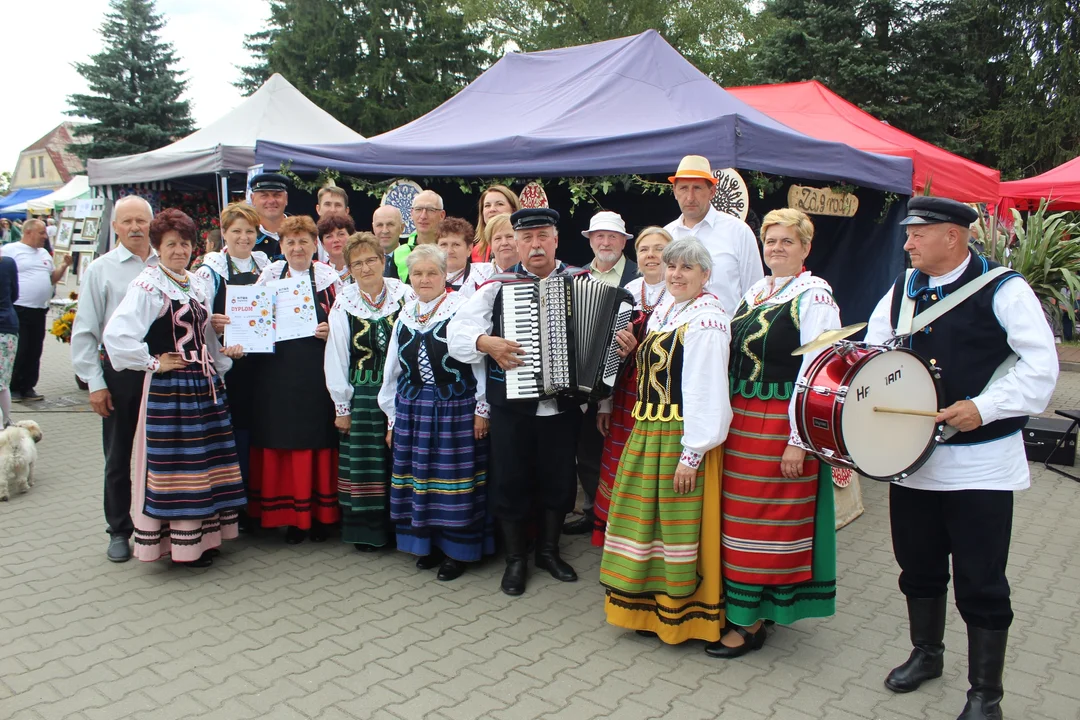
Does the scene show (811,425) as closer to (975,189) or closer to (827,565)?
(827,565)

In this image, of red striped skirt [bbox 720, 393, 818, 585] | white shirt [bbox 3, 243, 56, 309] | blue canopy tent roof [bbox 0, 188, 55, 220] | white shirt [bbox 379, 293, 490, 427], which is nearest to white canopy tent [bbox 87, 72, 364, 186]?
white shirt [bbox 3, 243, 56, 309]

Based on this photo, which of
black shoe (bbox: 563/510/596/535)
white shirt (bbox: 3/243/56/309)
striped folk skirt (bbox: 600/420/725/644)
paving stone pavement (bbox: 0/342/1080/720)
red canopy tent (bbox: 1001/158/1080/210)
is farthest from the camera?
red canopy tent (bbox: 1001/158/1080/210)

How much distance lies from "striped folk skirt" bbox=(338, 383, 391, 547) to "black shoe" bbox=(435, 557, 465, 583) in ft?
1.64

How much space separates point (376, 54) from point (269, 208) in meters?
24.6

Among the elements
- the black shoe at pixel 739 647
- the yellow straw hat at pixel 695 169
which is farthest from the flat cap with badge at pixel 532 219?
the black shoe at pixel 739 647

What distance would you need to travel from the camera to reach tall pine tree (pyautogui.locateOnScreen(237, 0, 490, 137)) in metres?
26.4

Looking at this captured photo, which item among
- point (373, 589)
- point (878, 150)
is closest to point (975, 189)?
point (878, 150)

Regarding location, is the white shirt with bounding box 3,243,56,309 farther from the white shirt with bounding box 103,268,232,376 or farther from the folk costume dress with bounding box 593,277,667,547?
the folk costume dress with bounding box 593,277,667,547

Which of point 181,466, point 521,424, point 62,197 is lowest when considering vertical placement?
point 181,466

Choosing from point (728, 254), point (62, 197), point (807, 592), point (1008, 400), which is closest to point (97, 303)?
point (728, 254)

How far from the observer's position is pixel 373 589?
404 centimetres

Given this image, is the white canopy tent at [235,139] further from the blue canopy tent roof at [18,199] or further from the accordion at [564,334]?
the blue canopy tent roof at [18,199]

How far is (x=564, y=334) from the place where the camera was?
140 inches

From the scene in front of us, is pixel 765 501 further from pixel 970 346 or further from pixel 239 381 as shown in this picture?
pixel 239 381
